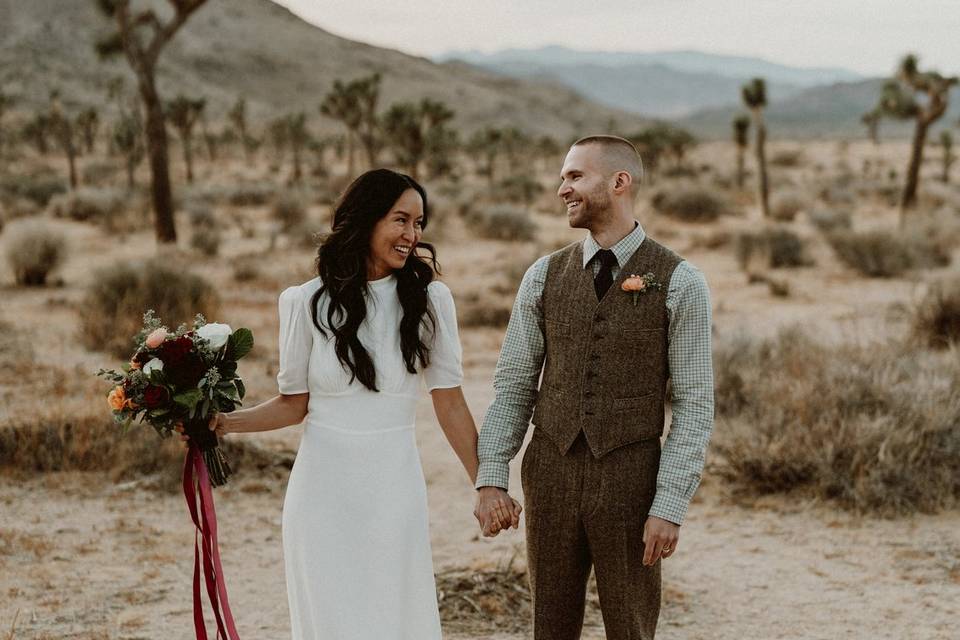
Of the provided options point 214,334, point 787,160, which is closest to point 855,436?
point 214,334

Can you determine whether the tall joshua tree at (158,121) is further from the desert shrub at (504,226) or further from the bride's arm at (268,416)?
the bride's arm at (268,416)

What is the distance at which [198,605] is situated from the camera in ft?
9.98

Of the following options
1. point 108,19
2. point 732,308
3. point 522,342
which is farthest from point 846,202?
point 522,342

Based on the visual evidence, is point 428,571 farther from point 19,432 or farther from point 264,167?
point 264,167

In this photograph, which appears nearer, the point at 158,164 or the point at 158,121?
the point at 158,164

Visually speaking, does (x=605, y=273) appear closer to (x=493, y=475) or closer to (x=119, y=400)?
(x=493, y=475)

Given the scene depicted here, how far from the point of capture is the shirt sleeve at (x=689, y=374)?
280 centimetres

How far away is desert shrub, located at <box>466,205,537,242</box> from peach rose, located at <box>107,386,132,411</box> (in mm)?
19089

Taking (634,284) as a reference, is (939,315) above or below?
below

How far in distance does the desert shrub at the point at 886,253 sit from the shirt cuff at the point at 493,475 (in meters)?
15.7

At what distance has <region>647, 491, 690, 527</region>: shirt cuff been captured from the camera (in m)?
2.76

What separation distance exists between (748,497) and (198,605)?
4.66 meters

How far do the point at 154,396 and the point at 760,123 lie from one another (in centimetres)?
2758

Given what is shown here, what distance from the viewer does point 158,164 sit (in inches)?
683
